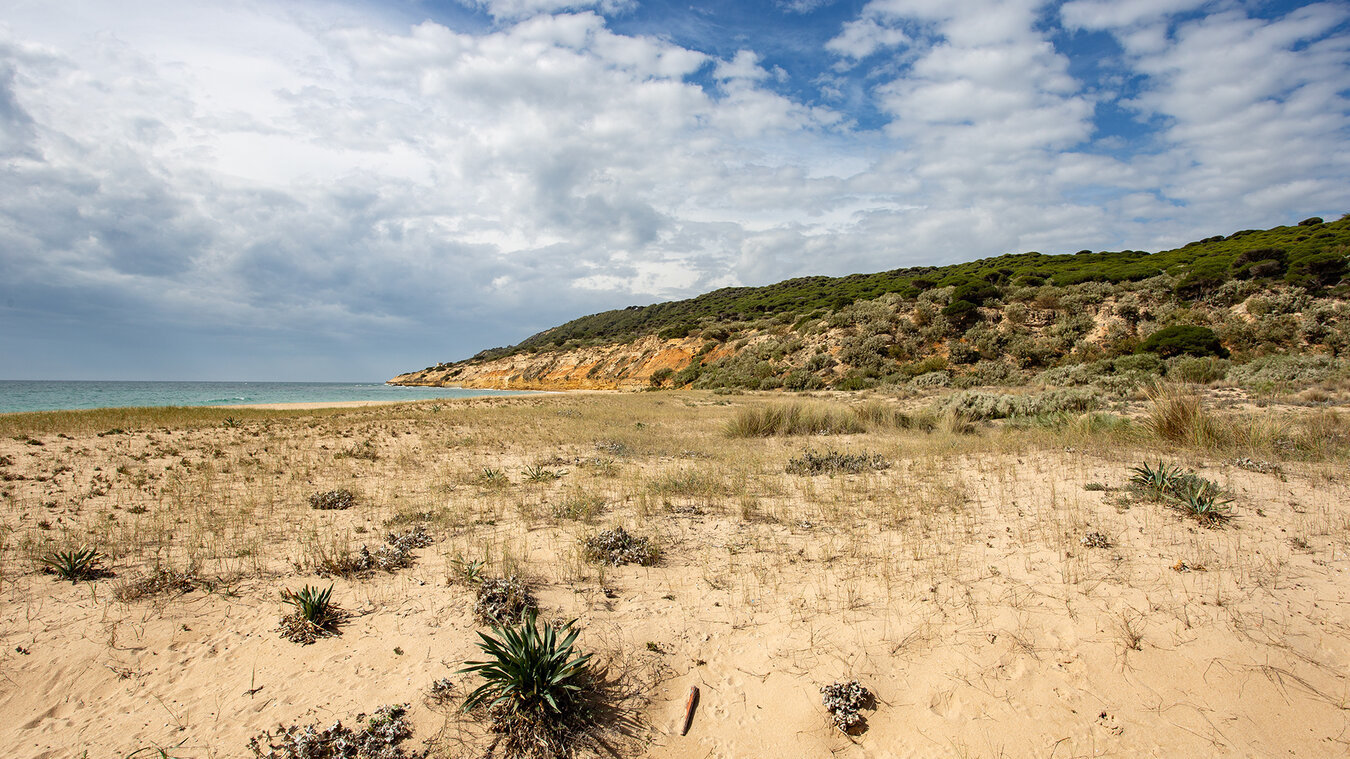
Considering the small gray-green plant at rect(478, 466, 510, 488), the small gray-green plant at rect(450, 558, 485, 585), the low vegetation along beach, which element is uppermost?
the small gray-green plant at rect(478, 466, 510, 488)

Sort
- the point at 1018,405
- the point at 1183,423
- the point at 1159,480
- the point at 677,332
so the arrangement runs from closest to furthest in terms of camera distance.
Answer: the point at 1159,480 < the point at 1183,423 < the point at 1018,405 < the point at 677,332

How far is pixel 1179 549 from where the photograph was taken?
444cm

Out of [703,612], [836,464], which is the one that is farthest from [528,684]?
[836,464]

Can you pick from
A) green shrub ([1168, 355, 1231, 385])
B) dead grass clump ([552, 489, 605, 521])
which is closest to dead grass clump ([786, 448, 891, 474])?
dead grass clump ([552, 489, 605, 521])

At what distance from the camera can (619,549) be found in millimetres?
5023

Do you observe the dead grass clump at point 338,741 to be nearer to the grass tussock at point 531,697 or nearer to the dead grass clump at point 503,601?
the grass tussock at point 531,697

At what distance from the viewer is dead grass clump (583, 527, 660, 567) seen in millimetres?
4855

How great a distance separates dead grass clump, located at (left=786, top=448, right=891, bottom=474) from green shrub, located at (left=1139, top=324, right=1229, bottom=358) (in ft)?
71.0

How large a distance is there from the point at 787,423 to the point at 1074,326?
2336 cm

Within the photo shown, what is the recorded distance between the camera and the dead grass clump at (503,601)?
377cm

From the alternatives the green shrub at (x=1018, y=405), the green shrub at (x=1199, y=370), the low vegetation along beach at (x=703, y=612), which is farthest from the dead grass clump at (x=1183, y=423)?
the green shrub at (x=1199, y=370)

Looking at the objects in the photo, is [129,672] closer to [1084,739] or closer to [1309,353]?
[1084,739]

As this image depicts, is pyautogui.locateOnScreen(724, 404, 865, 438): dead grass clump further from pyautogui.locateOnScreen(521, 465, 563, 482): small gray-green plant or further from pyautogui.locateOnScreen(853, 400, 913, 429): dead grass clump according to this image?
pyautogui.locateOnScreen(521, 465, 563, 482): small gray-green plant

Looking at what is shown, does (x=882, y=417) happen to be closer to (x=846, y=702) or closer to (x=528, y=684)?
(x=846, y=702)
